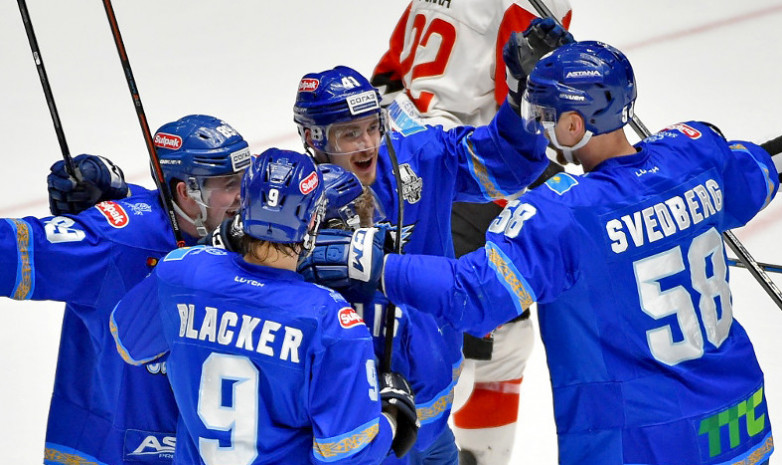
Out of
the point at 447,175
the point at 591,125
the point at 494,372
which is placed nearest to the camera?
the point at 591,125

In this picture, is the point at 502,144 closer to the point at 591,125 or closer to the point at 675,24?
the point at 591,125

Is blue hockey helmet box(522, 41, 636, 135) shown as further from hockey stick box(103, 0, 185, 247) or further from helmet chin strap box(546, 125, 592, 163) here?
hockey stick box(103, 0, 185, 247)

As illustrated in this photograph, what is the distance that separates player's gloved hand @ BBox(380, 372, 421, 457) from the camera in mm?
2287

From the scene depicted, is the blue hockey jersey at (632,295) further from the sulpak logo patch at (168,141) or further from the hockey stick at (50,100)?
the hockey stick at (50,100)

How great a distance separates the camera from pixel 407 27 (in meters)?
3.79

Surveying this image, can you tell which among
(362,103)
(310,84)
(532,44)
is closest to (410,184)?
(362,103)

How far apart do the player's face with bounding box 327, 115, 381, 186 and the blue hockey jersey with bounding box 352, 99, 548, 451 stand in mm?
41

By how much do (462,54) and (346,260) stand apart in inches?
62.0

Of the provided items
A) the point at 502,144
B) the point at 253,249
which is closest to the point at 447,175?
the point at 502,144

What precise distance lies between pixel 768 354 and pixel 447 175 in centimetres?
177

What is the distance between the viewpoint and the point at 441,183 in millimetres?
2877

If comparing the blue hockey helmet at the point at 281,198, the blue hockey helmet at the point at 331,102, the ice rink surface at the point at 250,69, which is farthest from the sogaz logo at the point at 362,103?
the ice rink surface at the point at 250,69

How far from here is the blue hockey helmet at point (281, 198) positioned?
6.80ft

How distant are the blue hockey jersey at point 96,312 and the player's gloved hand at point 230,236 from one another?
0.93 feet
